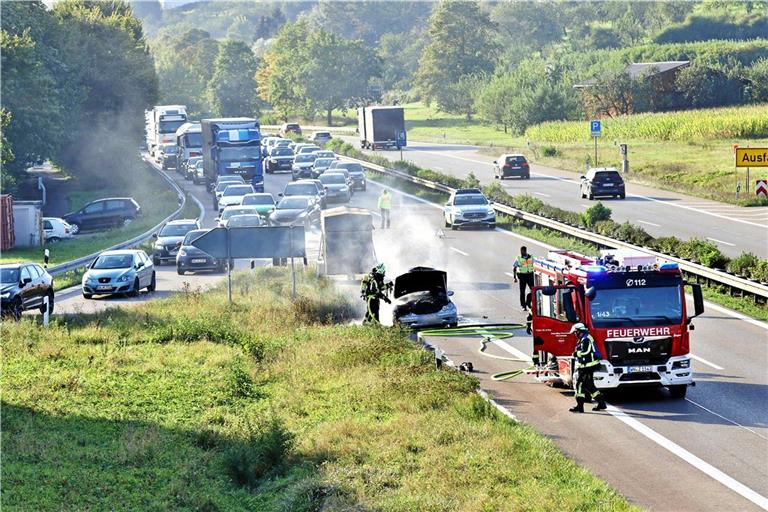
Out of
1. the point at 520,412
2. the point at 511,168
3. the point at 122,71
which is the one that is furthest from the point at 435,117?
the point at 520,412

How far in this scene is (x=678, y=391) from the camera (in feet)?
68.0

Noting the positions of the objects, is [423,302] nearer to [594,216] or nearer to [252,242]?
[252,242]

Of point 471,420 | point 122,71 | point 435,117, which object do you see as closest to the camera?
point 471,420

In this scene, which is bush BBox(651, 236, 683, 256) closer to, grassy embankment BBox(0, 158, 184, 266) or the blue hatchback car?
the blue hatchback car

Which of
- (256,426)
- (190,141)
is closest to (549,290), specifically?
(256,426)

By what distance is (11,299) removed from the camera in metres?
32.1

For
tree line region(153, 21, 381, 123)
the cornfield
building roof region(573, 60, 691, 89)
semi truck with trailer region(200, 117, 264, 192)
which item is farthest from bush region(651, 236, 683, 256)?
tree line region(153, 21, 381, 123)

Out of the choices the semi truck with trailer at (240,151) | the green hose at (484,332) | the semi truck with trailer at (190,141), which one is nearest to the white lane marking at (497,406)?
the green hose at (484,332)

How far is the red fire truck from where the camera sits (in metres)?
20.1

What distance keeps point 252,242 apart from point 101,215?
33127 millimetres

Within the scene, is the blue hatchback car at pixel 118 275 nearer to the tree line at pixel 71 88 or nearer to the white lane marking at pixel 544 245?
the white lane marking at pixel 544 245

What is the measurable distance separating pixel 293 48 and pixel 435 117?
1009 inches

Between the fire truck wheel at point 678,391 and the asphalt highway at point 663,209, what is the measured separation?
1936 cm

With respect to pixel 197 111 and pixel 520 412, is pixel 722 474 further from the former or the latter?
pixel 197 111
